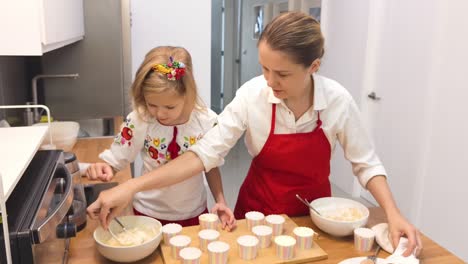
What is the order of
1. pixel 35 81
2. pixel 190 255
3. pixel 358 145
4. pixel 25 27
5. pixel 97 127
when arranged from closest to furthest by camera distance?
pixel 190 255 < pixel 25 27 < pixel 358 145 < pixel 35 81 < pixel 97 127

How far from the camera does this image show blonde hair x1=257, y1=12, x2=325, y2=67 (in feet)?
3.59

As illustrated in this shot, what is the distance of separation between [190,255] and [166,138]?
1.68ft

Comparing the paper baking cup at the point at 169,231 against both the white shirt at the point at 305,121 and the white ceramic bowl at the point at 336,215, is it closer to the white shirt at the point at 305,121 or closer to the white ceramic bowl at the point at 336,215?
the white shirt at the point at 305,121

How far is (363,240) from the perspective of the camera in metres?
1.05

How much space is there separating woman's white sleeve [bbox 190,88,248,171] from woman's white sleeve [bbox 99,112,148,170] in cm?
22

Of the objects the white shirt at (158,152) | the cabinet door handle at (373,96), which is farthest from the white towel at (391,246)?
the cabinet door handle at (373,96)

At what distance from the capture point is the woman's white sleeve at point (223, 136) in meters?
1.21

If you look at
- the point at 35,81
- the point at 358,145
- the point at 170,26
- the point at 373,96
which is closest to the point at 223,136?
the point at 358,145

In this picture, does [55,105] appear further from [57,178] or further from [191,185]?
[57,178]

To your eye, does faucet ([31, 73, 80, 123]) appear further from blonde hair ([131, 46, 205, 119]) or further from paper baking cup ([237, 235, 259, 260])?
paper baking cup ([237, 235, 259, 260])

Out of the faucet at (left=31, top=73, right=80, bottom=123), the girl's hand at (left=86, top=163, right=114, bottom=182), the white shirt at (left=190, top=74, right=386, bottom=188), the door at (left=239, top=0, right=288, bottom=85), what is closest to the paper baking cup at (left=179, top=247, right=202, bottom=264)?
the white shirt at (left=190, top=74, right=386, bottom=188)

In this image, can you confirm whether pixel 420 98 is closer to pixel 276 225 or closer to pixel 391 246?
pixel 391 246

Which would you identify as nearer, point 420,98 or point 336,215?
point 336,215

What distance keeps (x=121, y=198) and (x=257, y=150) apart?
0.46 meters
